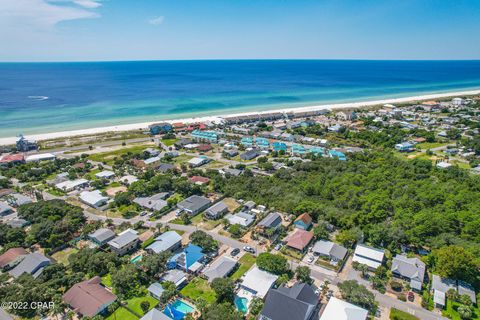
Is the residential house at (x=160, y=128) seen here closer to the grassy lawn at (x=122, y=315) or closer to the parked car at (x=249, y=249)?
the parked car at (x=249, y=249)

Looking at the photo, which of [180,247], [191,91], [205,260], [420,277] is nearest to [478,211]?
[420,277]

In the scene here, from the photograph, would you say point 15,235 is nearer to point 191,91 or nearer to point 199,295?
point 199,295

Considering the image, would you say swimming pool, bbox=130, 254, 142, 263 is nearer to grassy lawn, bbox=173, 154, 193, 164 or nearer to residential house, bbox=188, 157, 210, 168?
residential house, bbox=188, 157, 210, 168

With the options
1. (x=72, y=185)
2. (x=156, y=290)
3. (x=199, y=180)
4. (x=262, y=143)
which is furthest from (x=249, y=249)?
(x=262, y=143)

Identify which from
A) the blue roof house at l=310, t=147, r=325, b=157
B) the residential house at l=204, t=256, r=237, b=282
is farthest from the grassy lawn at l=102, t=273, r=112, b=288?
the blue roof house at l=310, t=147, r=325, b=157

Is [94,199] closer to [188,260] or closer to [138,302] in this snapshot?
[188,260]

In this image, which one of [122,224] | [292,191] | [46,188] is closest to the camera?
[122,224]
